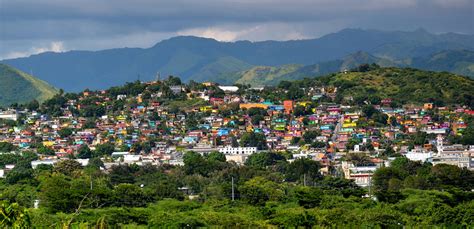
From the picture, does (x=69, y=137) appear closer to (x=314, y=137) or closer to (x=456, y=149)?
(x=314, y=137)

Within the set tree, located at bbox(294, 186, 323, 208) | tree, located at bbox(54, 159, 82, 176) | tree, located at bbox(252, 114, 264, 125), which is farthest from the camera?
tree, located at bbox(252, 114, 264, 125)

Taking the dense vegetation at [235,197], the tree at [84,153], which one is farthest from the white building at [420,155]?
the tree at [84,153]

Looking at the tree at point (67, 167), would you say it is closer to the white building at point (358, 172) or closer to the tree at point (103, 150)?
the white building at point (358, 172)

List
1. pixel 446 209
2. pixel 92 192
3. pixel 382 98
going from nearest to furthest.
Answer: pixel 446 209
pixel 92 192
pixel 382 98

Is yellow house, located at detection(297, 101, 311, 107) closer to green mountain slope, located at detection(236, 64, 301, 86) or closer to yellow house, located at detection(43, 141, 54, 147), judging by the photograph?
yellow house, located at detection(43, 141, 54, 147)

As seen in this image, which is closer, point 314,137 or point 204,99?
point 314,137

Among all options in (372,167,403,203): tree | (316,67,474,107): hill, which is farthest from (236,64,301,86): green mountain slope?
(372,167,403,203): tree

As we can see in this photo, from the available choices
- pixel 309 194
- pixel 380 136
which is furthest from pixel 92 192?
pixel 380 136
